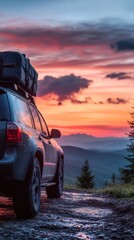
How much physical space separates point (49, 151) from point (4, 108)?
9.52ft

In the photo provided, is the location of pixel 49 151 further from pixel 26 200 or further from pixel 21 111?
pixel 26 200

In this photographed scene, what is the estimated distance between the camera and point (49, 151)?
9914mm

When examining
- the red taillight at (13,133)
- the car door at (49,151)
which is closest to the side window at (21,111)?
the red taillight at (13,133)

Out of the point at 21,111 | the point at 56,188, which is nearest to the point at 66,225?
the point at 21,111

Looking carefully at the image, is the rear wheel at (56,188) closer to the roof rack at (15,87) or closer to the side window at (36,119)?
Result: the side window at (36,119)

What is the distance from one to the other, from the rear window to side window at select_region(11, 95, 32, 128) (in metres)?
0.20

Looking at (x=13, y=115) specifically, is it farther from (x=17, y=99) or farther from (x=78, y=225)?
(x=78, y=225)

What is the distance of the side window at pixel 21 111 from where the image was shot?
7472 millimetres

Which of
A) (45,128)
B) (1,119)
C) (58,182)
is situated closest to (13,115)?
(1,119)

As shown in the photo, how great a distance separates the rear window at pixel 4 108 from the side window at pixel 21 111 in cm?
20

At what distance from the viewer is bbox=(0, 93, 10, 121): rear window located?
7.06 meters

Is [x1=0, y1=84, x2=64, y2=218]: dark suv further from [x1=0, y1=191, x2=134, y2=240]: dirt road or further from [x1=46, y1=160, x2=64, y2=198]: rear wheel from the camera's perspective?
[x1=46, y1=160, x2=64, y2=198]: rear wheel

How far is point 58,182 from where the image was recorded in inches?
464

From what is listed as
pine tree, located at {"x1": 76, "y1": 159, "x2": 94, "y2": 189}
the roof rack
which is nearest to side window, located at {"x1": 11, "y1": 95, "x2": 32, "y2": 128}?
the roof rack
